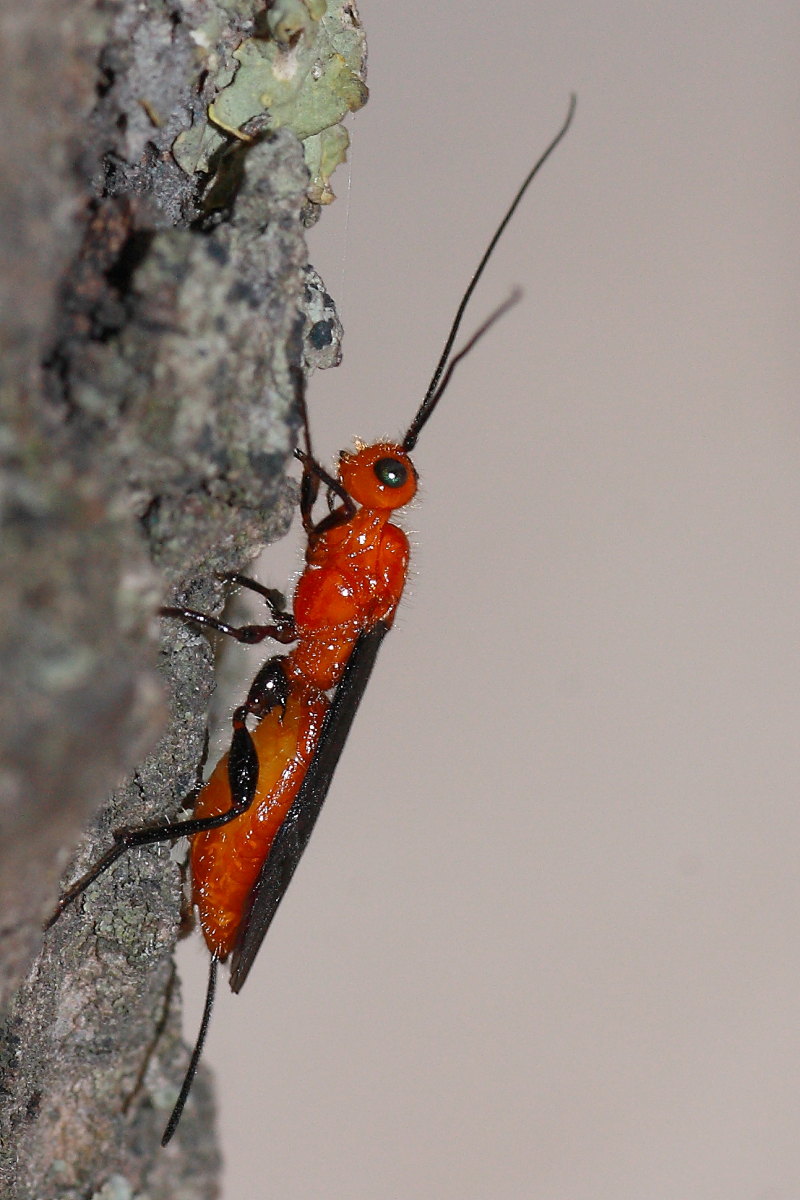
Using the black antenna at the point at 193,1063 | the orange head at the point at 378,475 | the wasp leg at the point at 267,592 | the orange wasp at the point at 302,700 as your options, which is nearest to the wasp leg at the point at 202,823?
the orange wasp at the point at 302,700

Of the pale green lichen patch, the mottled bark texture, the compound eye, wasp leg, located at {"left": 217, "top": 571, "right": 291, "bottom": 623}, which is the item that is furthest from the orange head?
the pale green lichen patch

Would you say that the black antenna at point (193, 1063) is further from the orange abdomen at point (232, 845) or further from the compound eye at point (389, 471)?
the compound eye at point (389, 471)

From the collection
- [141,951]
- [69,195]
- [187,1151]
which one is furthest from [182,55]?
[187,1151]

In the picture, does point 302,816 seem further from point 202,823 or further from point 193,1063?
point 193,1063

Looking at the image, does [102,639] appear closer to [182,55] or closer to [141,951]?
[182,55]

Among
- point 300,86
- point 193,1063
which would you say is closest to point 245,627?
point 193,1063

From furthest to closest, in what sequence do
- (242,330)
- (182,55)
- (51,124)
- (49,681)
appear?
1. (182,55)
2. (242,330)
3. (51,124)
4. (49,681)
